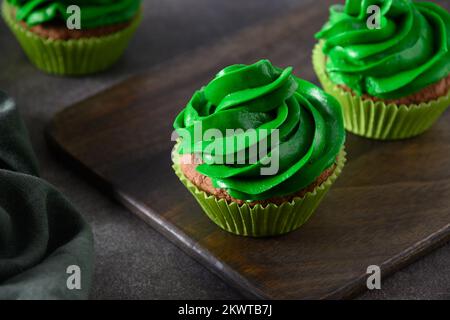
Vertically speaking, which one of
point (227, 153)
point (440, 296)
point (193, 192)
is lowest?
point (440, 296)

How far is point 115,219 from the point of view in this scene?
9.99ft

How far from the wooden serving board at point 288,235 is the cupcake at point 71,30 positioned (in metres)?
0.24

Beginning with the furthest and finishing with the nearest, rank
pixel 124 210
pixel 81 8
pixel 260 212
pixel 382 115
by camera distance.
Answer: pixel 81 8 < pixel 382 115 < pixel 124 210 < pixel 260 212

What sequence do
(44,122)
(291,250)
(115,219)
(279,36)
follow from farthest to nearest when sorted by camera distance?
(279,36) → (44,122) → (115,219) → (291,250)

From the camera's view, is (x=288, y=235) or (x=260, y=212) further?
(x=288, y=235)

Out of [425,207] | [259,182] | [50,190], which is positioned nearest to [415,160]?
[425,207]

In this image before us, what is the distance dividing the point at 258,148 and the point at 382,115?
797 millimetres

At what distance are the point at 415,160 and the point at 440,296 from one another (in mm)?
679

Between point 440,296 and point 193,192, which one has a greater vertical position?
point 193,192

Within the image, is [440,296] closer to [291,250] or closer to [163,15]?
[291,250]

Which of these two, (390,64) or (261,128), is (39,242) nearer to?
(261,128)

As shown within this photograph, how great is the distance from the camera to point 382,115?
3244 millimetres

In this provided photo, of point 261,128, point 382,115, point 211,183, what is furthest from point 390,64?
point 211,183
